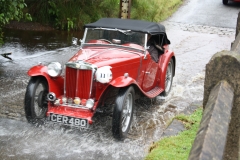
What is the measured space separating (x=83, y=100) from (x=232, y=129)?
3.17 meters

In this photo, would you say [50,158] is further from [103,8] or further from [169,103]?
[103,8]

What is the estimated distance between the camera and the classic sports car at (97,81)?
17.1ft

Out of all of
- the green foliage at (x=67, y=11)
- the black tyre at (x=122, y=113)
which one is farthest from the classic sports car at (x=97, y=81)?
the green foliage at (x=67, y=11)

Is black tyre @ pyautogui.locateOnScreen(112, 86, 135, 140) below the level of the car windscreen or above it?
below

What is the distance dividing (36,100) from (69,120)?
0.75 metres

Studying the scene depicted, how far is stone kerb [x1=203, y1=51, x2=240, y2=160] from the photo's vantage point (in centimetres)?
237

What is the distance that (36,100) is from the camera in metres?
5.56

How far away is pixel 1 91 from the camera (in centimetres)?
707

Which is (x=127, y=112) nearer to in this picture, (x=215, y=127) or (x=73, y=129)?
(x=73, y=129)

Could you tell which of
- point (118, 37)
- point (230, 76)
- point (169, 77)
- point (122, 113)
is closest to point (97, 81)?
point (122, 113)

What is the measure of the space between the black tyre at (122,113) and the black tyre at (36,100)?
49.7 inches

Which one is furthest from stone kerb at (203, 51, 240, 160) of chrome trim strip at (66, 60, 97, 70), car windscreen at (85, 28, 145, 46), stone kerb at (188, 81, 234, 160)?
car windscreen at (85, 28, 145, 46)

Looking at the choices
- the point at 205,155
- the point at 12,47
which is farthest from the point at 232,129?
the point at 12,47

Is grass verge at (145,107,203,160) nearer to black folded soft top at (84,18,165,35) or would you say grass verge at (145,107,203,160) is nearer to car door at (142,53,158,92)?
car door at (142,53,158,92)
